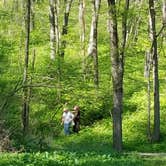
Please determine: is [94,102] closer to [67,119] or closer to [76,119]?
[67,119]

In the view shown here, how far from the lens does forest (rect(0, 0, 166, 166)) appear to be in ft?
56.9

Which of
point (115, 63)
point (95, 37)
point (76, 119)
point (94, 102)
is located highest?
point (95, 37)

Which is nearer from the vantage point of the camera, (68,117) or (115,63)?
(115,63)

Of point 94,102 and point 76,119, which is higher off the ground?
point 94,102

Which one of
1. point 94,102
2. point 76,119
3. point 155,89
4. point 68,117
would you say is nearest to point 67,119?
point 68,117

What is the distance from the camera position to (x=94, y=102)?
25.4 m

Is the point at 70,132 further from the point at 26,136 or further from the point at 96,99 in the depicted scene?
the point at 26,136

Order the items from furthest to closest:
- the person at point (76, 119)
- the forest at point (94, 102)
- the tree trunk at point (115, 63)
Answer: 1. the person at point (76, 119)
2. the tree trunk at point (115, 63)
3. the forest at point (94, 102)

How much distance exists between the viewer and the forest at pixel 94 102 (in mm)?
17328

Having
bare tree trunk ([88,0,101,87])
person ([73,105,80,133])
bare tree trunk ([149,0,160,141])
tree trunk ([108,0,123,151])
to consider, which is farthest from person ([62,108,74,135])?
tree trunk ([108,0,123,151])

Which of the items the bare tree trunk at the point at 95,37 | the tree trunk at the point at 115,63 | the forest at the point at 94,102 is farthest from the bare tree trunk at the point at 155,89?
the bare tree trunk at the point at 95,37

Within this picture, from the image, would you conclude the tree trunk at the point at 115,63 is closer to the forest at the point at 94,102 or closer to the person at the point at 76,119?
the forest at the point at 94,102

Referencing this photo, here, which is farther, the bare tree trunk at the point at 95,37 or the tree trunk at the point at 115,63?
the bare tree trunk at the point at 95,37

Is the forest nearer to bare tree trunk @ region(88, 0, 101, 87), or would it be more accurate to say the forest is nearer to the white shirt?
bare tree trunk @ region(88, 0, 101, 87)
